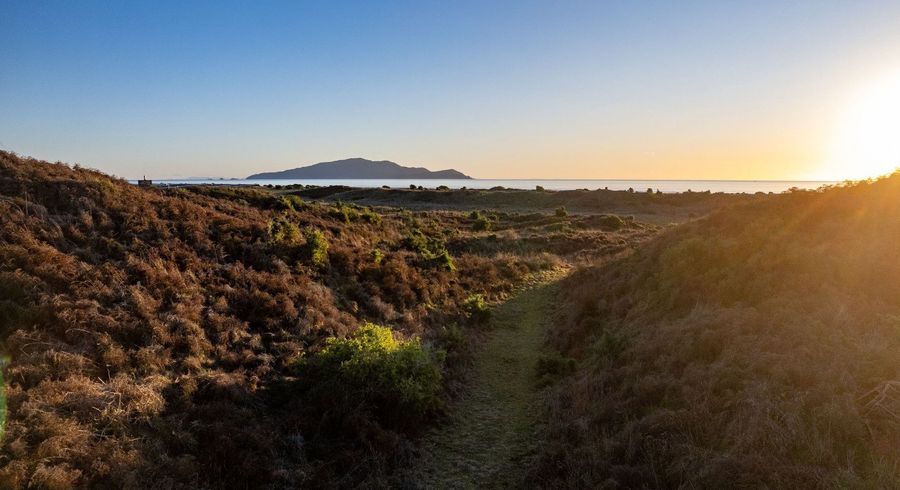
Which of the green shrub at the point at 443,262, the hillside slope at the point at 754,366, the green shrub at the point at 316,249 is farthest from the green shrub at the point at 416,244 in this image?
the hillside slope at the point at 754,366

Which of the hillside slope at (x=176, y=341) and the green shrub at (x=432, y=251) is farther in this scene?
the green shrub at (x=432, y=251)

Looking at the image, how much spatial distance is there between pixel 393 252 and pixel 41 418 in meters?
16.8

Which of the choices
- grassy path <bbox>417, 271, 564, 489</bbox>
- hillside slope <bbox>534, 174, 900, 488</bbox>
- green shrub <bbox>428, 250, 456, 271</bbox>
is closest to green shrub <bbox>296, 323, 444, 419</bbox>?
grassy path <bbox>417, 271, 564, 489</bbox>

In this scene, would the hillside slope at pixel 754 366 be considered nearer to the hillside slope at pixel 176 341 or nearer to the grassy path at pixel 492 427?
the grassy path at pixel 492 427

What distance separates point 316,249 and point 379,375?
336 inches

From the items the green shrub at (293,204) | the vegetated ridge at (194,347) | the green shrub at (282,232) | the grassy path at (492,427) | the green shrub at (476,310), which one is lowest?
the grassy path at (492,427)

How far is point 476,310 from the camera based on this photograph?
17.9 m

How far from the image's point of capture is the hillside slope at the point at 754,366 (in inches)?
253

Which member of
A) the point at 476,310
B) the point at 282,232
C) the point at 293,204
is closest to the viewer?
the point at 282,232

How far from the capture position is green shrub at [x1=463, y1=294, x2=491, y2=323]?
57.9ft

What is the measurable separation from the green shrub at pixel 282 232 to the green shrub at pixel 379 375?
727 cm

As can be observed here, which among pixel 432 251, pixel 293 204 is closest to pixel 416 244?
pixel 432 251

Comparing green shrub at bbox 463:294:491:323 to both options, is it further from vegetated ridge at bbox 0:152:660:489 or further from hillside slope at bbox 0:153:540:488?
hillside slope at bbox 0:153:540:488

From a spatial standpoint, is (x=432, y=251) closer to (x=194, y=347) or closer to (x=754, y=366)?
(x=194, y=347)
